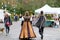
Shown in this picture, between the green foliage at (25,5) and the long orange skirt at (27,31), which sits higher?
the green foliage at (25,5)

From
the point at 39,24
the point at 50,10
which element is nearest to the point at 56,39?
the point at 39,24

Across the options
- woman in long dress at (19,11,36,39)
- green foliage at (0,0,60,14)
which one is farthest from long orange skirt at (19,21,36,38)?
green foliage at (0,0,60,14)

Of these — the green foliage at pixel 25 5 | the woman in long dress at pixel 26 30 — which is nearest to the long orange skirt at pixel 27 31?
the woman in long dress at pixel 26 30

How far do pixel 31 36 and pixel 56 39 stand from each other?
5.85 ft

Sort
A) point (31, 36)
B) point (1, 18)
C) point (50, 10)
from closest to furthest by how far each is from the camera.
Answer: point (31, 36)
point (50, 10)
point (1, 18)

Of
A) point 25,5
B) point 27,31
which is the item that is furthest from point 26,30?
point 25,5

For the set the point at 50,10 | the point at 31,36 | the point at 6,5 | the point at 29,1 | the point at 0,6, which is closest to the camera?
the point at 31,36

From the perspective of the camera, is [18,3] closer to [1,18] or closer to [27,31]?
[1,18]

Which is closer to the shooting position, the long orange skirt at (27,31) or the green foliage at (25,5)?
the long orange skirt at (27,31)

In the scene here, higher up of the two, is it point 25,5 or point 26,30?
point 25,5

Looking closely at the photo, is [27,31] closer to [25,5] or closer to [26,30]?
[26,30]

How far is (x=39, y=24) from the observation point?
15.7 m

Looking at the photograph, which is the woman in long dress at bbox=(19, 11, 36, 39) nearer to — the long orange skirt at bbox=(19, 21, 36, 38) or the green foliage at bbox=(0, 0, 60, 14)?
the long orange skirt at bbox=(19, 21, 36, 38)

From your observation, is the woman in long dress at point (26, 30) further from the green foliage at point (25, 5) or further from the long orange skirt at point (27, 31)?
the green foliage at point (25, 5)
